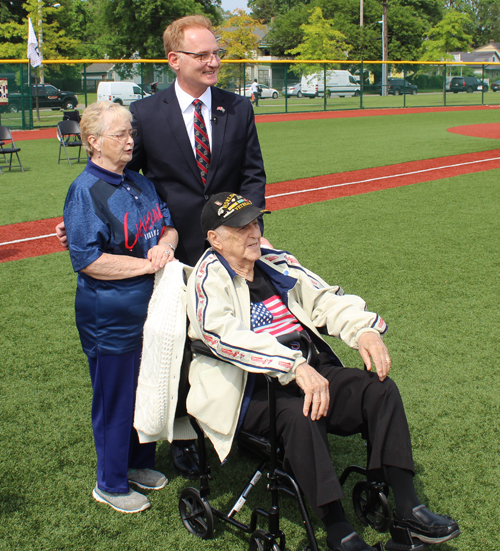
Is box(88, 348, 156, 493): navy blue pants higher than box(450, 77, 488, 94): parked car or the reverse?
the reverse

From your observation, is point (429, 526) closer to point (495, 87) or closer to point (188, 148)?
point (188, 148)

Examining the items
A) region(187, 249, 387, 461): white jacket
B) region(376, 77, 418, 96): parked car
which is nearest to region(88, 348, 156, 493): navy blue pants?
region(187, 249, 387, 461): white jacket

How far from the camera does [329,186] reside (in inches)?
456

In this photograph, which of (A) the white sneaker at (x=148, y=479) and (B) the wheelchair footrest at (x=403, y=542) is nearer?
(B) the wheelchair footrest at (x=403, y=542)

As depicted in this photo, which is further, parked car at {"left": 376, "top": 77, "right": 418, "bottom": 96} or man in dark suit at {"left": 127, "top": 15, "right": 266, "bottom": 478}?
parked car at {"left": 376, "top": 77, "right": 418, "bottom": 96}

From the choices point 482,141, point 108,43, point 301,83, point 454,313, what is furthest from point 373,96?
point 454,313

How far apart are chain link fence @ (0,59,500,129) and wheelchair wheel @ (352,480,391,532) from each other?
21659 mm

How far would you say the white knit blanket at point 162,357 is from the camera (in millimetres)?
Result: 2592

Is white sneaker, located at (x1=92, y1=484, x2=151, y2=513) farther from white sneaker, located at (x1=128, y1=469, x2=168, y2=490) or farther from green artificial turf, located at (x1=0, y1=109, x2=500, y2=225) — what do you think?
green artificial turf, located at (x1=0, y1=109, x2=500, y2=225)

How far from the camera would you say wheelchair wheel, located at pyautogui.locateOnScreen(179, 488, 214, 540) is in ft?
8.82

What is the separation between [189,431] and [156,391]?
35 cm

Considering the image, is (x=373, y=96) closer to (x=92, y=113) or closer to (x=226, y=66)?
(x=226, y=66)

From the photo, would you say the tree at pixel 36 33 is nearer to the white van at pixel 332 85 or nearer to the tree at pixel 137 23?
the tree at pixel 137 23

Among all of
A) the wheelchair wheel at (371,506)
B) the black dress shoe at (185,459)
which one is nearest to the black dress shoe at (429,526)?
the wheelchair wheel at (371,506)
